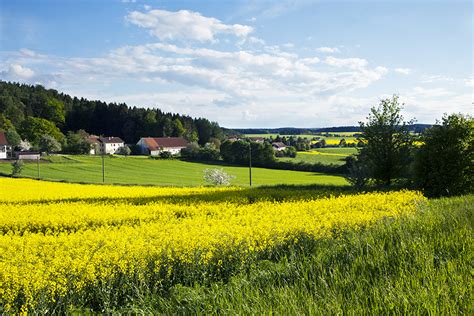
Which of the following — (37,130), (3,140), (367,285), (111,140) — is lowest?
(367,285)

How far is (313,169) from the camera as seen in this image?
6694 centimetres

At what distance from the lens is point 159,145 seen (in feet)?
376

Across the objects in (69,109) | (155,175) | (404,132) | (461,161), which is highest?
(69,109)

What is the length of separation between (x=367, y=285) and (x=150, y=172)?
6532 cm

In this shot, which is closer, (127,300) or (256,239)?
(127,300)

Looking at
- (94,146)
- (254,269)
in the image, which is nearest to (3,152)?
(94,146)

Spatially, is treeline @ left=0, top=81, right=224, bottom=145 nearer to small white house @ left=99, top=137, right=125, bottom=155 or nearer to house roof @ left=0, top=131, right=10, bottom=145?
small white house @ left=99, top=137, right=125, bottom=155

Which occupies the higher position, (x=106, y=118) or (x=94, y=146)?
(x=106, y=118)

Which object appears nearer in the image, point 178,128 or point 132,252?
point 132,252

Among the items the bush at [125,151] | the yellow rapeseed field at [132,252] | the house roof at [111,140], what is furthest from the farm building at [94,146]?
the yellow rapeseed field at [132,252]

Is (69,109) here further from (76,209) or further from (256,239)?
(256,239)

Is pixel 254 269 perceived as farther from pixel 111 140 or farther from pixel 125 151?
pixel 111 140

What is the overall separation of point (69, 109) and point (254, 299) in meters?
144

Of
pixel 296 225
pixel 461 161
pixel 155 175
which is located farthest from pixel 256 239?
pixel 155 175
